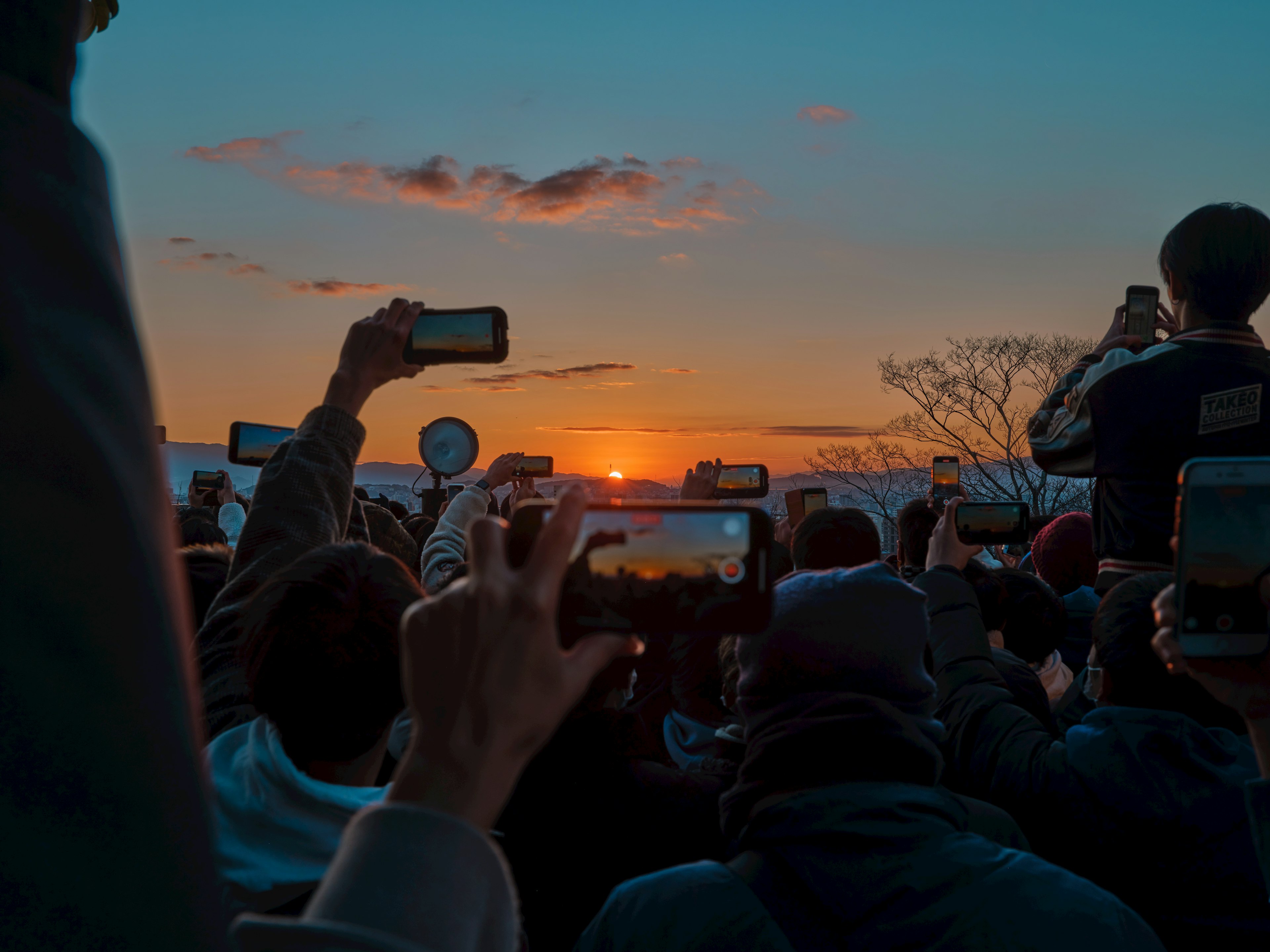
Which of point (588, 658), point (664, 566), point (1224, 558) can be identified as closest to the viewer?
point (588, 658)

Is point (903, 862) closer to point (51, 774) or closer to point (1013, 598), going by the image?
point (51, 774)

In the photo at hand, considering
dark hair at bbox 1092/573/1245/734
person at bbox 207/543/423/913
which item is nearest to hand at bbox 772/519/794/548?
dark hair at bbox 1092/573/1245/734

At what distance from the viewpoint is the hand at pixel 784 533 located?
657 cm

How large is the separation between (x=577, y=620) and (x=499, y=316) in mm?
1953

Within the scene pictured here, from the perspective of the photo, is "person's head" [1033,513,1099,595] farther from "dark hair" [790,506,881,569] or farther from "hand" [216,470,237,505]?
"hand" [216,470,237,505]

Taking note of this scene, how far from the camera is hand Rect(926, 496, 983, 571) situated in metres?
3.44

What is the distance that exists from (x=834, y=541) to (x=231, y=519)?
630cm

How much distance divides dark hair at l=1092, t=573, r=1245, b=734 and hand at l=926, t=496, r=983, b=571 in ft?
3.27

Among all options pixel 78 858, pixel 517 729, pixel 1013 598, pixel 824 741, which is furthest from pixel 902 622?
pixel 1013 598

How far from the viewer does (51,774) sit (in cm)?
40

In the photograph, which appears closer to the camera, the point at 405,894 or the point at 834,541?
the point at 405,894

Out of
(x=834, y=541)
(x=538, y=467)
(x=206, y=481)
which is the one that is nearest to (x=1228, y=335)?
(x=834, y=541)

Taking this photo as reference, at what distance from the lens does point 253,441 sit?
671cm

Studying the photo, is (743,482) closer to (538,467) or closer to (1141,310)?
(538,467)
